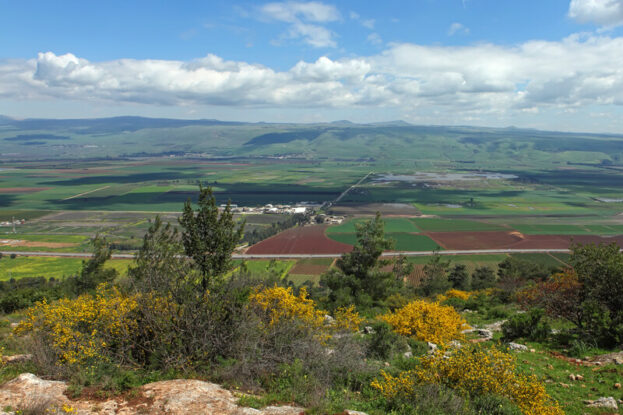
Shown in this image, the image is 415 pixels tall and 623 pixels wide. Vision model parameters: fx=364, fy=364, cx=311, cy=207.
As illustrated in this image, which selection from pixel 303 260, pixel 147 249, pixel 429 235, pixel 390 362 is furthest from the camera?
pixel 429 235

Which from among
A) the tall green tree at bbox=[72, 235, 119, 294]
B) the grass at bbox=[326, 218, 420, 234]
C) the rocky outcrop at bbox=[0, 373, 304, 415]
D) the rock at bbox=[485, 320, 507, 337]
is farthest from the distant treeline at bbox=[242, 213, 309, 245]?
the rocky outcrop at bbox=[0, 373, 304, 415]

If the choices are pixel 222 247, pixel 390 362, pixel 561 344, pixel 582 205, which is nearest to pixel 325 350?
pixel 390 362

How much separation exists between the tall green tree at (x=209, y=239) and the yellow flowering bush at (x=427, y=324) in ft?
28.2

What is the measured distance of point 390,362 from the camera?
46.3 ft

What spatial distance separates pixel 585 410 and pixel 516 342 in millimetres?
7133

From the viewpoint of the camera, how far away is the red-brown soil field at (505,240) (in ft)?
287

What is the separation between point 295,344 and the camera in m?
12.9

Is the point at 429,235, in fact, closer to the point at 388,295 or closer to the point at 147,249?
the point at 388,295

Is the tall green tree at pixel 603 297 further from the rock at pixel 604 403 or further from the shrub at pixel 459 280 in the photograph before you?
the shrub at pixel 459 280

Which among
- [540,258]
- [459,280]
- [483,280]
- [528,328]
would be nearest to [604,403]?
[528,328]

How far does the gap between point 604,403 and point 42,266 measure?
85974mm

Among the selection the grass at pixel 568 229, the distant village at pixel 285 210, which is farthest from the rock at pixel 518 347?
the distant village at pixel 285 210

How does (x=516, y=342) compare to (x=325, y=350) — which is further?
(x=516, y=342)

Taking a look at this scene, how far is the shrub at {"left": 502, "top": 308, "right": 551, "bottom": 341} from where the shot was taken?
17453mm
